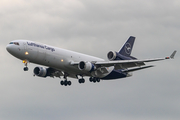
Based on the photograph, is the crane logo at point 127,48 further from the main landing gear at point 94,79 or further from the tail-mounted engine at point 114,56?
the main landing gear at point 94,79

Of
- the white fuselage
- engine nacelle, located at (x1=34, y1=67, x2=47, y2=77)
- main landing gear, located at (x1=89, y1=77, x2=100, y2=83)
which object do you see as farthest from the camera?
engine nacelle, located at (x1=34, y1=67, x2=47, y2=77)

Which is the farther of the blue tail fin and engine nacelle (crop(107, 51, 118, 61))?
the blue tail fin

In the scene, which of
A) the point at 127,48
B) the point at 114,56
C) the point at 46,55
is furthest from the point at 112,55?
the point at 46,55

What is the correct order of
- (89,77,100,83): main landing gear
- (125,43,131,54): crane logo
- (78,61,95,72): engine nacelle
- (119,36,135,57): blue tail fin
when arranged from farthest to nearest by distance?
(125,43,131,54): crane logo → (119,36,135,57): blue tail fin → (89,77,100,83): main landing gear → (78,61,95,72): engine nacelle

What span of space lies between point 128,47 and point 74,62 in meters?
13.9

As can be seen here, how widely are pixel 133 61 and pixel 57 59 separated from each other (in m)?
12.2

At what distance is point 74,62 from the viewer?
7462cm

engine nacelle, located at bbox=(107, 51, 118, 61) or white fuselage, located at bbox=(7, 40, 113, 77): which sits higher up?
engine nacelle, located at bbox=(107, 51, 118, 61)

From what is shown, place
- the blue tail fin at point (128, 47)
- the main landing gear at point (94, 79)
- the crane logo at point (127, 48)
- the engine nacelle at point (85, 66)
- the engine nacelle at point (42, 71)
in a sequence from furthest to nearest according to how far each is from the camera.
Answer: the crane logo at point (127, 48)
the blue tail fin at point (128, 47)
the engine nacelle at point (42, 71)
the main landing gear at point (94, 79)
the engine nacelle at point (85, 66)

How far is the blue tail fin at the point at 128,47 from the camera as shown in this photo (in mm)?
83031

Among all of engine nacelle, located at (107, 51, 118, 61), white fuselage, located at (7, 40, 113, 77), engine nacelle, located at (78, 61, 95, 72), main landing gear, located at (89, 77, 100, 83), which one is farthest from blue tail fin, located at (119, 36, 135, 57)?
engine nacelle, located at (78, 61, 95, 72)

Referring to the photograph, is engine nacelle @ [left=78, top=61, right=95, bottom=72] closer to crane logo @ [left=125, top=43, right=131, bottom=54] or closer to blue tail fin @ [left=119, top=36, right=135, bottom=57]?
blue tail fin @ [left=119, top=36, right=135, bottom=57]

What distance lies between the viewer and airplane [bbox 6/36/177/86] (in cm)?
7019

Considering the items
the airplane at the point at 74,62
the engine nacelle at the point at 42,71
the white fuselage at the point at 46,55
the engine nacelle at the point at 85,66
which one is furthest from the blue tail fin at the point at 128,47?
the engine nacelle at the point at 42,71
